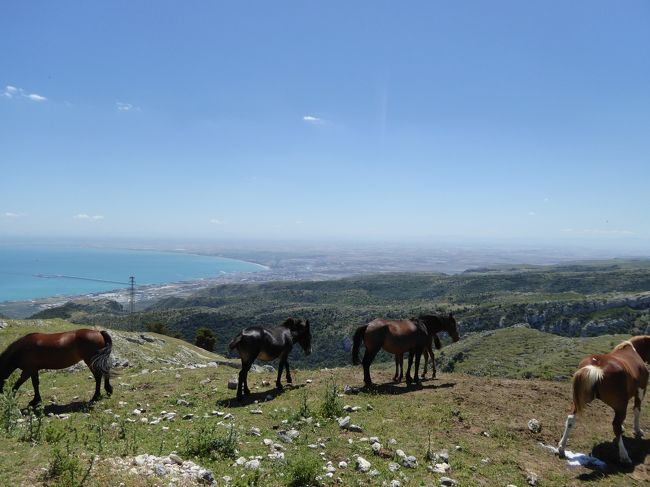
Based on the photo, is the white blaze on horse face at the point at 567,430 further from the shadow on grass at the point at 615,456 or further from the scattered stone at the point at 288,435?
the scattered stone at the point at 288,435

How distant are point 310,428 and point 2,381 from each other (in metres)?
8.45

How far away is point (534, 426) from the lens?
9.34m

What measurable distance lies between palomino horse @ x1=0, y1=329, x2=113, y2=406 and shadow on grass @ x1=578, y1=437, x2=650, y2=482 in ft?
Answer: 38.9

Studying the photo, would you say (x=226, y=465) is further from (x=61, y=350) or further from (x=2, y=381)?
(x=2, y=381)

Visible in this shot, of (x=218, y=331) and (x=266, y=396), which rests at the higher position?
(x=266, y=396)

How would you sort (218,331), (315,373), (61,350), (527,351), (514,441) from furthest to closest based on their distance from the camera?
(218,331) → (527,351) → (315,373) → (61,350) → (514,441)

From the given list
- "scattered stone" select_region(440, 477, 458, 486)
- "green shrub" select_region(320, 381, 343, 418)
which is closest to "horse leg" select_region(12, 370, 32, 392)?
"green shrub" select_region(320, 381, 343, 418)

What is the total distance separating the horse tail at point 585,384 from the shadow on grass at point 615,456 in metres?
1.07

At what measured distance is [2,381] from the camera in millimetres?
10734

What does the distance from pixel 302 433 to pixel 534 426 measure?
17.6 ft

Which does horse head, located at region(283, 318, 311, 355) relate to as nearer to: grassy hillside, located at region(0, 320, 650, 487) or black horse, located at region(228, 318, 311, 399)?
black horse, located at region(228, 318, 311, 399)

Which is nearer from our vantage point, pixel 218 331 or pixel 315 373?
pixel 315 373

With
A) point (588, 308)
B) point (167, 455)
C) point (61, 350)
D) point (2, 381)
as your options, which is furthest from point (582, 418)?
point (588, 308)

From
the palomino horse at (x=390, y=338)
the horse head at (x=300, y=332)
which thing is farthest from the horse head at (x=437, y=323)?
the horse head at (x=300, y=332)
